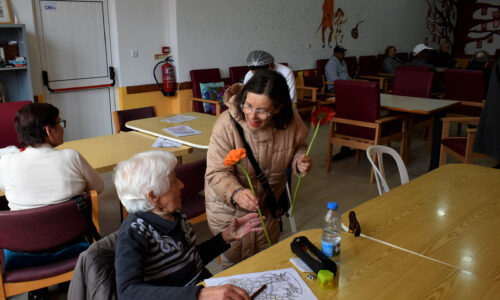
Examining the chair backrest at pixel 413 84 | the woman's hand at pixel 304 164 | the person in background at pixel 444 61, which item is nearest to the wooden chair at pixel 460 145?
the chair backrest at pixel 413 84

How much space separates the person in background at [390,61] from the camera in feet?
28.6

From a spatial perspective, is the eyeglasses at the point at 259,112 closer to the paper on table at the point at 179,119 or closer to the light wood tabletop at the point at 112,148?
the light wood tabletop at the point at 112,148

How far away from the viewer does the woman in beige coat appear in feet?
5.60

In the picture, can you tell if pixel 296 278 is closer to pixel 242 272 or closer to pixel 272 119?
pixel 242 272

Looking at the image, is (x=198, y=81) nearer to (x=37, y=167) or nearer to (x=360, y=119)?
(x=360, y=119)

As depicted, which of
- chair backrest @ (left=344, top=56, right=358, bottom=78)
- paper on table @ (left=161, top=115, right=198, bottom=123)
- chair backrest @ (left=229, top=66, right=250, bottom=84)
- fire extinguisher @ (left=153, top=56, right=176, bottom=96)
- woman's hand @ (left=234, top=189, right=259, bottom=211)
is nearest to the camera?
woman's hand @ (left=234, top=189, right=259, bottom=211)

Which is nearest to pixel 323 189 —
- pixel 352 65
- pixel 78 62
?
pixel 78 62

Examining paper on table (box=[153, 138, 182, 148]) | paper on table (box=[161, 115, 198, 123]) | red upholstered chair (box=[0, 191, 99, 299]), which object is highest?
paper on table (box=[161, 115, 198, 123])

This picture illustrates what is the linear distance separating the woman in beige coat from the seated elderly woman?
33 centimetres

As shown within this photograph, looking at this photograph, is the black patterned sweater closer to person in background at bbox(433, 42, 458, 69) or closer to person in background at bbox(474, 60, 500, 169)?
person in background at bbox(474, 60, 500, 169)

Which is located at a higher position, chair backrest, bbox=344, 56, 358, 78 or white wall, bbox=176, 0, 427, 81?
white wall, bbox=176, 0, 427, 81

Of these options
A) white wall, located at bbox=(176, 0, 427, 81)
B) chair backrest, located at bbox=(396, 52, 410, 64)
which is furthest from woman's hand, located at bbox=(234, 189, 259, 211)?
chair backrest, located at bbox=(396, 52, 410, 64)

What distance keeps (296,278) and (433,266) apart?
18.6 inches

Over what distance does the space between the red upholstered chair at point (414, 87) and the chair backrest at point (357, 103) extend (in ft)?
2.87
